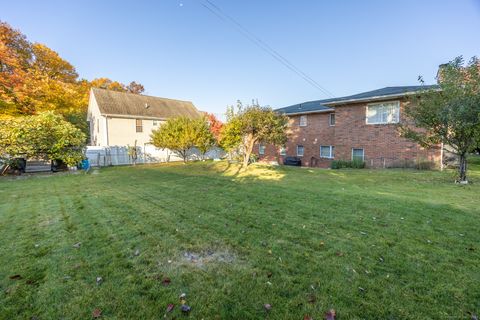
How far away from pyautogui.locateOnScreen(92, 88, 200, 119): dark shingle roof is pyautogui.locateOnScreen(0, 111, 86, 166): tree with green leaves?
6.68 meters

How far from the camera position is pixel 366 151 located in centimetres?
1507

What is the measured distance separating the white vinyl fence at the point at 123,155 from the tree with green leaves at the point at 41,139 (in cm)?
389

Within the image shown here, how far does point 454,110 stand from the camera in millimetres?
7828

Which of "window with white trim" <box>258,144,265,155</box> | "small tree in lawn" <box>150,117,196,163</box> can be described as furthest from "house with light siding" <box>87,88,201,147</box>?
"window with white trim" <box>258,144,265,155</box>

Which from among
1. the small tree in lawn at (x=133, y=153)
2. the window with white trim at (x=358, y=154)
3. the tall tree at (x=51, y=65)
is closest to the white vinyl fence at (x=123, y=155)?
the small tree in lawn at (x=133, y=153)

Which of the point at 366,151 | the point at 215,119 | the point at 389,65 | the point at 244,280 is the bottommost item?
the point at 244,280

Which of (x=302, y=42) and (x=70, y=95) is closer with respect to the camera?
(x=302, y=42)

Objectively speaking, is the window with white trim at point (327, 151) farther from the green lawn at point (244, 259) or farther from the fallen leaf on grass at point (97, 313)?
the fallen leaf on grass at point (97, 313)

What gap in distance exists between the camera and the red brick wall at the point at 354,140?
43.9 ft

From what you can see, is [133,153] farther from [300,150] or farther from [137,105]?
[300,150]

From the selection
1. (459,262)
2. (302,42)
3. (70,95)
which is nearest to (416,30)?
(302,42)

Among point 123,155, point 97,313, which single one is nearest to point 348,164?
point 97,313

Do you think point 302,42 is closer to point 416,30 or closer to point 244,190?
point 416,30

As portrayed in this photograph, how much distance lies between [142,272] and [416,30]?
18590mm
